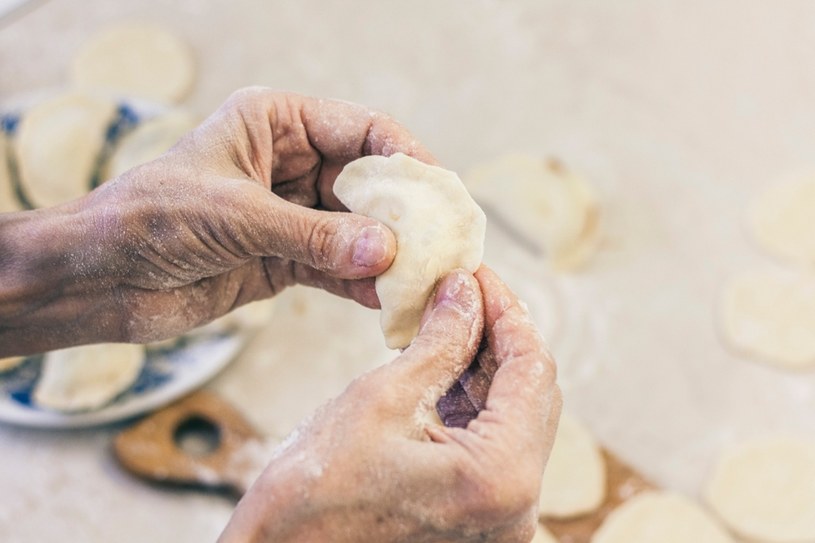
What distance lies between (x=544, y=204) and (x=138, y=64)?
141 centimetres

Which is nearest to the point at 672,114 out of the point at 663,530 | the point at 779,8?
the point at 779,8

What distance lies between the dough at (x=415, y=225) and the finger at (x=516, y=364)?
0.08m

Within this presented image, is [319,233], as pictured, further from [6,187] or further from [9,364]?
[6,187]

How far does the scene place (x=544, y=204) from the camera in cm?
220

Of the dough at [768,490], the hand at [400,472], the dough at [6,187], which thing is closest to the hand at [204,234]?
the hand at [400,472]

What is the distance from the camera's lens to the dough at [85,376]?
71.4 inches

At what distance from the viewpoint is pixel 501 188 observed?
7.36ft

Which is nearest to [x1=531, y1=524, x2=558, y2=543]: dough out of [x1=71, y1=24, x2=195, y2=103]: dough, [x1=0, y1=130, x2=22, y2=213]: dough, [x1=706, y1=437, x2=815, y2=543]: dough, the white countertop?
the white countertop

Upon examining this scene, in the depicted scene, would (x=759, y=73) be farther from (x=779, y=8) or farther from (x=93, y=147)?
(x=93, y=147)

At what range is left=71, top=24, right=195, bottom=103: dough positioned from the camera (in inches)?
98.5

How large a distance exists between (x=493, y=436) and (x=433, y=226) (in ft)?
1.21

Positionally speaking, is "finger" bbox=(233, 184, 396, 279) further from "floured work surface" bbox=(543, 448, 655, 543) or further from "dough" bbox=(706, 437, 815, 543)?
"dough" bbox=(706, 437, 815, 543)

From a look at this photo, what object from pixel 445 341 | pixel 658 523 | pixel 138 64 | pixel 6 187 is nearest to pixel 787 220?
pixel 658 523

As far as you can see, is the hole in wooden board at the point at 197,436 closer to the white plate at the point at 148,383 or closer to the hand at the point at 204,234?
the white plate at the point at 148,383
